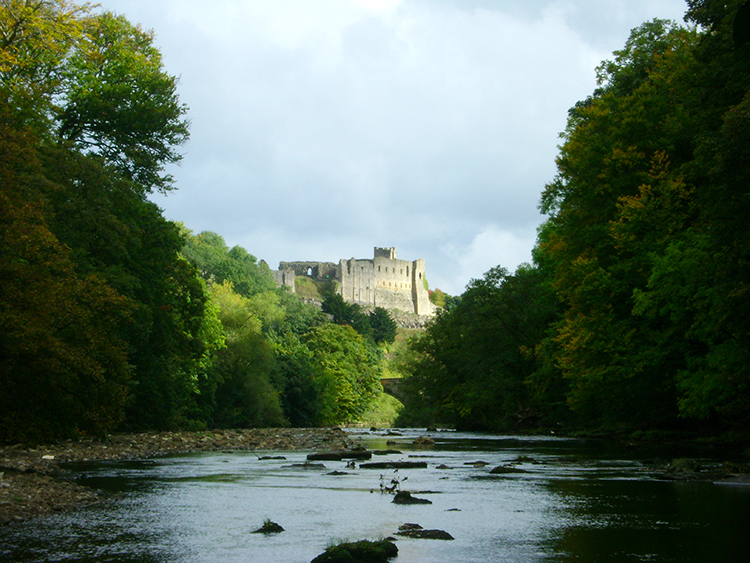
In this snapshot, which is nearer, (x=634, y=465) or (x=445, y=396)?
(x=634, y=465)

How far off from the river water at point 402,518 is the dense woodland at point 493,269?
15.3 ft

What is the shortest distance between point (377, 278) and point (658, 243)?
14712cm

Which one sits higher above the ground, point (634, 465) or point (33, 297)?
point (33, 297)

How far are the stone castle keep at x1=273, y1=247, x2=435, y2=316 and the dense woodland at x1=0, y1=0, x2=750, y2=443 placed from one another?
11307 cm

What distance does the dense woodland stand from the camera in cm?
1828

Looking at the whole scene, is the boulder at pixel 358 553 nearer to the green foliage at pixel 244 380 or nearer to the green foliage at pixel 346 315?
the green foliage at pixel 244 380

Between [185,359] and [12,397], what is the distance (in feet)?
62.2

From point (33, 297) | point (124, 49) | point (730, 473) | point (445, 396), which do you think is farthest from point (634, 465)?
point (445, 396)

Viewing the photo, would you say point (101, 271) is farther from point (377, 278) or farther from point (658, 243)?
point (377, 278)

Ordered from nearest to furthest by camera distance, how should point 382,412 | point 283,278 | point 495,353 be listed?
1. point 495,353
2. point 382,412
3. point 283,278

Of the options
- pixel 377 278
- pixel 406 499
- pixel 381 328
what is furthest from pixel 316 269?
pixel 406 499

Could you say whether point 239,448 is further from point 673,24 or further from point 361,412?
point 361,412

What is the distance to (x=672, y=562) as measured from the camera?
24.2 ft

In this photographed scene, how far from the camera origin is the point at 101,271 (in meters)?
26.5
